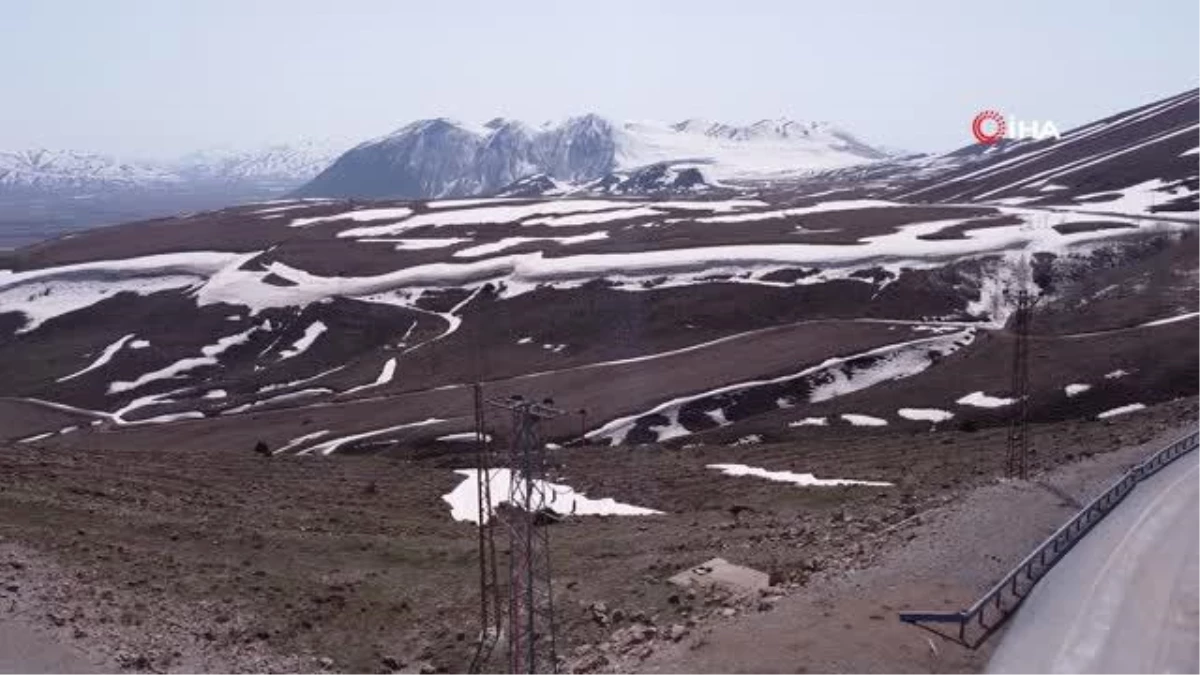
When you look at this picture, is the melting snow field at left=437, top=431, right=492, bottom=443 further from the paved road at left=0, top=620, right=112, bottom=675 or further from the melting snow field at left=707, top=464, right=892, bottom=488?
the paved road at left=0, top=620, right=112, bottom=675

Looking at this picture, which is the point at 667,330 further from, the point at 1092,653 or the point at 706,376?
the point at 1092,653

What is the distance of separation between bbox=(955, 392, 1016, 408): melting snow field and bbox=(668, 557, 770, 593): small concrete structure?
148ft

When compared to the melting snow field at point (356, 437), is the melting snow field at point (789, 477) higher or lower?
higher

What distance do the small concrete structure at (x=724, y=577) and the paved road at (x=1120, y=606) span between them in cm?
677

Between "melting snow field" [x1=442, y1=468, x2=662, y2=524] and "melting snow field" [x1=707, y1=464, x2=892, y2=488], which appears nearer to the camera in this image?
"melting snow field" [x1=442, y1=468, x2=662, y2=524]

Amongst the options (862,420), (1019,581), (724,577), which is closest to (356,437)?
(862,420)

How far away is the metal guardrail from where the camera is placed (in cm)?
2445

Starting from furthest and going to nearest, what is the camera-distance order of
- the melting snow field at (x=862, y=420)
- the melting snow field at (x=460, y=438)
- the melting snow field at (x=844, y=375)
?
the melting snow field at (x=844, y=375) < the melting snow field at (x=460, y=438) < the melting snow field at (x=862, y=420)

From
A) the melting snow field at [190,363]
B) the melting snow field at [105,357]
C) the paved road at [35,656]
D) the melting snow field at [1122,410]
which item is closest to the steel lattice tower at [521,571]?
the paved road at [35,656]

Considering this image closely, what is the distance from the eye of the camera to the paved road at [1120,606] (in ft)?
→ 76.9

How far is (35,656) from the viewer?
81.7 feet

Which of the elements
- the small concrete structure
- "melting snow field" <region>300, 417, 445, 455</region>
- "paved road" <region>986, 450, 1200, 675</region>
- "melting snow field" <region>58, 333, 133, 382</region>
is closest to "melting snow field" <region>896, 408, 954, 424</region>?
"melting snow field" <region>300, 417, 445, 455</region>

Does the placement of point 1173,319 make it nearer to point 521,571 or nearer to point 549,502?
point 549,502

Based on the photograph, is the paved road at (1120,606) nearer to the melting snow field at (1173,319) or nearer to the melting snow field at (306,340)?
the melting snow field at (1173,319)
